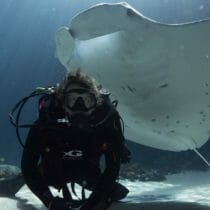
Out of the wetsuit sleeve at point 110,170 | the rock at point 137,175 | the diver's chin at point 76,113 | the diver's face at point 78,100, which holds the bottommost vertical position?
the rock at point 137,175

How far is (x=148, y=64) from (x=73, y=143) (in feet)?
5.77

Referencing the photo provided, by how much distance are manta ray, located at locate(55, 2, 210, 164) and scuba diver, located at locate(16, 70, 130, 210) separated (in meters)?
1.20

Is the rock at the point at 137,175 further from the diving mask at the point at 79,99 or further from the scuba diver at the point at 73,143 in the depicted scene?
the diving mask at the point at 79,99

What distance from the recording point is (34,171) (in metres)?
2.83

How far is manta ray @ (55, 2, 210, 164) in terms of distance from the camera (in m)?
3.78

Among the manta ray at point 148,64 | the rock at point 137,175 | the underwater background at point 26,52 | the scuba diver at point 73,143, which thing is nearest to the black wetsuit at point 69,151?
the scuba diver at point 73,143

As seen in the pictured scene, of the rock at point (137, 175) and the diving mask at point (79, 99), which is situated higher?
the diving mask at point (79, 99)

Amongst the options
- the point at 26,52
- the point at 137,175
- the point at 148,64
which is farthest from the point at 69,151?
the point at 26,52

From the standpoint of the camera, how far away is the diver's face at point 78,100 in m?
2.61

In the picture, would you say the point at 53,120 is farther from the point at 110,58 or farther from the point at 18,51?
the point at 18,51

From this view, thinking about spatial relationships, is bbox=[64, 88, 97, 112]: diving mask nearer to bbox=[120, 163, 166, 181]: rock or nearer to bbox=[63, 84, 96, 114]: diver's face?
bbox=[63, 84, 96, 114]: diver's face

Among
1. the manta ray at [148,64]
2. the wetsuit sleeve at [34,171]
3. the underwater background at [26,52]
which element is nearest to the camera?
the wetsuit sleeve at [34,171]

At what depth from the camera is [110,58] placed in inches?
164

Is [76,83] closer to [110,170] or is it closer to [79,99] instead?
[79,99]
